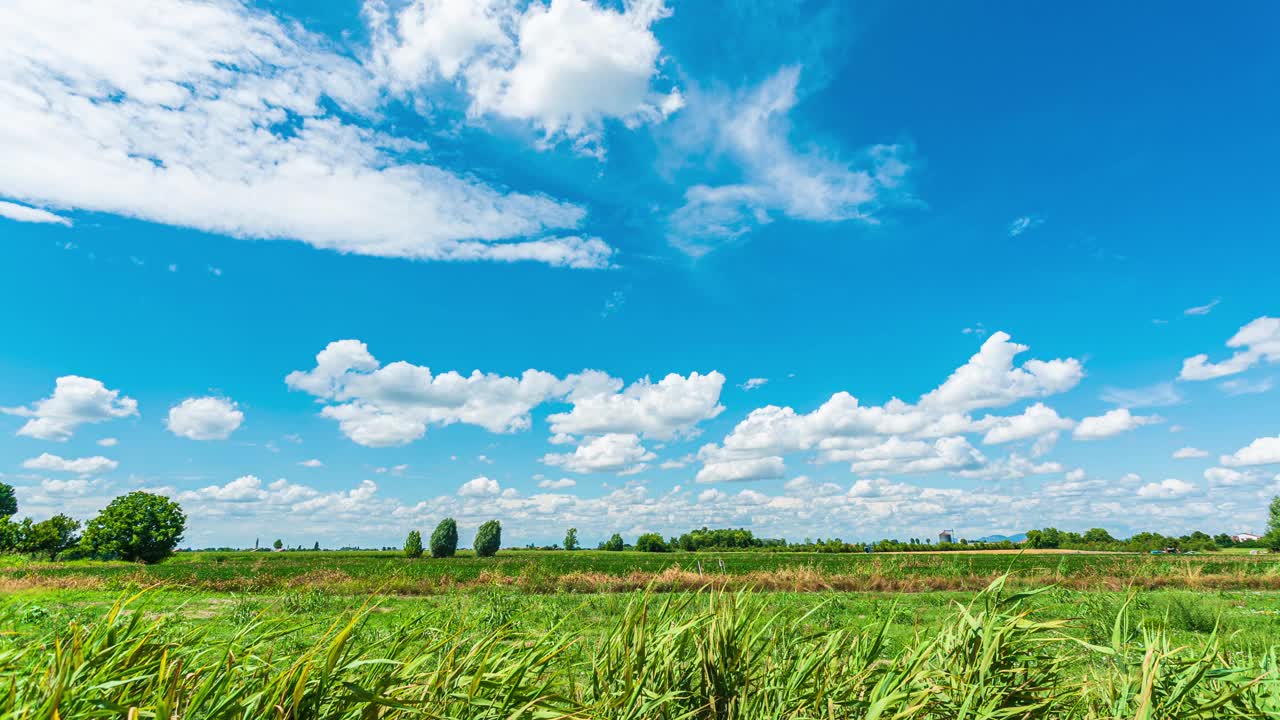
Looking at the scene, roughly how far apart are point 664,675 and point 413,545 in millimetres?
92228

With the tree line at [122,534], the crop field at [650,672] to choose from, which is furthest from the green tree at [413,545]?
the crop field at [650,672]

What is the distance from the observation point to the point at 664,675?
279 cm

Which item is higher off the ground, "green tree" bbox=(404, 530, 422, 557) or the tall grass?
the tall grass

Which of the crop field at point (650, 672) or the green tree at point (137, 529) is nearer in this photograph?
the crop field at point (650, 672)

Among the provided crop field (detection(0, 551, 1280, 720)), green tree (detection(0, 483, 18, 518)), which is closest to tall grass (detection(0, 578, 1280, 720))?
crop field (detection(0, 551, 1280, 720))

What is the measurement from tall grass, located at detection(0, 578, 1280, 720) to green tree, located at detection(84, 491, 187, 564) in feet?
300

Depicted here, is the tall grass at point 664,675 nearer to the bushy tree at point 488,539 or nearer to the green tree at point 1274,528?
the bushy tree at point 488,539

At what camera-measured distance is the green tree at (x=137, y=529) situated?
70.6 m

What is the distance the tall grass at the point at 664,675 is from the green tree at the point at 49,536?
102221 mm

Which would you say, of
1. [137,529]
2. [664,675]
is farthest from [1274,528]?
[137,529]

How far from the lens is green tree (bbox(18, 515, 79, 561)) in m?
77.2

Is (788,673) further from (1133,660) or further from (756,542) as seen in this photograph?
(756,542)

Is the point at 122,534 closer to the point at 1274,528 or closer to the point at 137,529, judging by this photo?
the point at 137,529

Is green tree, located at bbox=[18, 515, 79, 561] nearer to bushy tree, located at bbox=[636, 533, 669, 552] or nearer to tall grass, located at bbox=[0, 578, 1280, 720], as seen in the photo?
bushy tree, located at bbox=[636, 533, 669, 552]
